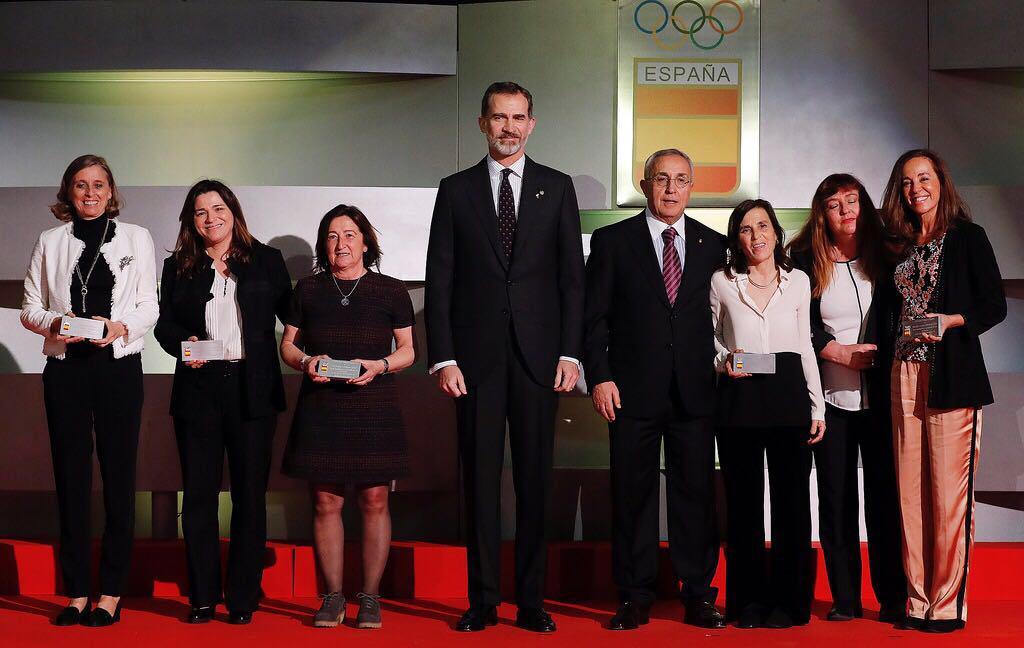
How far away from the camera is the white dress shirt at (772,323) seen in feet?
11.5

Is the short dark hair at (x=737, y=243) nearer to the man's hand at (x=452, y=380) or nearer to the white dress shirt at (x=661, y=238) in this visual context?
the white dress shirt at (x=661, y=238)

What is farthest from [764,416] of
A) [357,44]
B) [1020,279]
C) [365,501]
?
[357,44]

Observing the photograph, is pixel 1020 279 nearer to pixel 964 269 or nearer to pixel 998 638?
pixel 964 269

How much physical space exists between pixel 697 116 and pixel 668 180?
1.24 metres

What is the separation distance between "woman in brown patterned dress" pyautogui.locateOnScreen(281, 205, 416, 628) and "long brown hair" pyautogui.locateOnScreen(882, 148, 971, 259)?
1683 millimetres

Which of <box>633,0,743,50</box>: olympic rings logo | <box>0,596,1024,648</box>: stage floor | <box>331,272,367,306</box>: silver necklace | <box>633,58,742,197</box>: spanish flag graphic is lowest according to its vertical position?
<box>0,596,1024,648</box>: stage floor

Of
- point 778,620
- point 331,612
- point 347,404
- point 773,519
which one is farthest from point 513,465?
point 778,620

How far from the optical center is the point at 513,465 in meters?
3.49

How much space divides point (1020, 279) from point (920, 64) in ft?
3.35

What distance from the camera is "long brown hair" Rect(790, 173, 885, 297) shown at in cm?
368

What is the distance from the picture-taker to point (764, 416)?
3.47m

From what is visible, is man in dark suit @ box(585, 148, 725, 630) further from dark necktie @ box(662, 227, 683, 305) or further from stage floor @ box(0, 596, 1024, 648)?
stage floor @ box(0, 596, 1024, 648)

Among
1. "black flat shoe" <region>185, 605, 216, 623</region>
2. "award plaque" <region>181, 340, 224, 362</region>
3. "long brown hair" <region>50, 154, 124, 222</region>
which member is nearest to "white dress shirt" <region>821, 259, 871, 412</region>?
"award plaque" <region>181, 340, 224, 362</region>

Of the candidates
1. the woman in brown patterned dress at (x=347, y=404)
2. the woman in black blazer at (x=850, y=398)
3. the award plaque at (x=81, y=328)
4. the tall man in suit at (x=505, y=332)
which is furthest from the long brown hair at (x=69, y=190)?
the woman in black blazer at (x=850, y=398)
